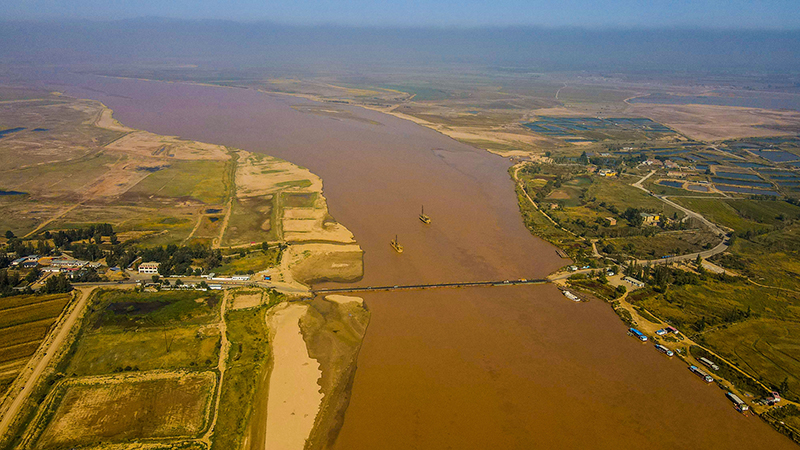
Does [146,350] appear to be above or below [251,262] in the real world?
below

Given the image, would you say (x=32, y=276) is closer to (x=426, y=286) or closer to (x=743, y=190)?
(x=426, y=286)

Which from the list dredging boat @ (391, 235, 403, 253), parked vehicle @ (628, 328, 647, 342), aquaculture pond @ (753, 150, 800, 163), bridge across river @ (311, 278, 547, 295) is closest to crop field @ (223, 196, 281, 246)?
dredging boat @ (391, 235, 403, 253)

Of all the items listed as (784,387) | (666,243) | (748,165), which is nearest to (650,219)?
A: (666,243)

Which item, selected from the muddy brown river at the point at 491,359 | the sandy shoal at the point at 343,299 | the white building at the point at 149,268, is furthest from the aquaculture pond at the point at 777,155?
the white building at the point at 149,268

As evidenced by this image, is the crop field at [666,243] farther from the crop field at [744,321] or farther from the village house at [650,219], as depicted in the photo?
the crop field at [744,321]

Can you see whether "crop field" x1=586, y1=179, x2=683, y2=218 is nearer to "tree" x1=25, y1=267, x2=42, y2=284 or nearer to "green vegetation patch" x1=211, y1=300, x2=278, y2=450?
"green vegetation patch" x1=211, y1=300, x2=278, y2=450

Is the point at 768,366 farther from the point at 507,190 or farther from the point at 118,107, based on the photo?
the point at 118,107
